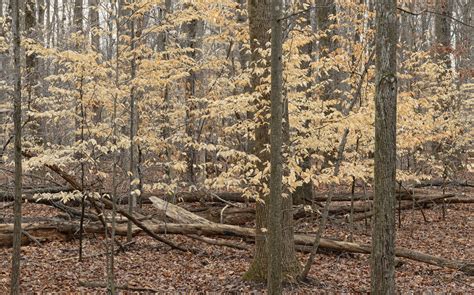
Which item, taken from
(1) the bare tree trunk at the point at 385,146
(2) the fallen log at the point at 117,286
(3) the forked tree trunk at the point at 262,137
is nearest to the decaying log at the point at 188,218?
(3) the forked tree trunk at the point at 262,137

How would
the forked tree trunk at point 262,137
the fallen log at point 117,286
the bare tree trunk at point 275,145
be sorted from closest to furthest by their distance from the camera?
1. the bare tree trunk at point 275,145
2. the forked tree trunk at point 262,137
3. the fallen log at point 117,286

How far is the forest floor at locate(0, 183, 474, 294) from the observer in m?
8.60

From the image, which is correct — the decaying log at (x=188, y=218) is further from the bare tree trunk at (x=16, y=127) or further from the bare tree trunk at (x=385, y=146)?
the bare tree trunk at (x=385, y=146)

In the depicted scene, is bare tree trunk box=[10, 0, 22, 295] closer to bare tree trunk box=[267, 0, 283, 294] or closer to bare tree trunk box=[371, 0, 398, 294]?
bare tree trunk box=[267, 0, 283, 294]

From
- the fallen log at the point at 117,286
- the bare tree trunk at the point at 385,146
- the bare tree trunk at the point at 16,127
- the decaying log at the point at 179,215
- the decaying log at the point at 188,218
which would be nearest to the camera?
the bare tree trunk at the point at 385,146

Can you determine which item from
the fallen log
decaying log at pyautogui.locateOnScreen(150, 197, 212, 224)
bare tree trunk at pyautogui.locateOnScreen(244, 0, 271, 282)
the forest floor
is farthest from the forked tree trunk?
decaying log at pyautogui.locateOnScreen(150, 197, 212, 224)

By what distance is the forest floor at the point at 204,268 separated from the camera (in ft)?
28.2

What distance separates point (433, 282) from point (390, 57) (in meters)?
5.58

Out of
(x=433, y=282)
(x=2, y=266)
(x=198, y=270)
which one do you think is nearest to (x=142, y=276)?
(x=198, y=270)

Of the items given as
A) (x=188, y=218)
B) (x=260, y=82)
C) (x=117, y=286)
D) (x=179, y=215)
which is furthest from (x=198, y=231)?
(x=260, y=82)

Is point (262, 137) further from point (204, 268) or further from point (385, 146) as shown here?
point (204, 268)

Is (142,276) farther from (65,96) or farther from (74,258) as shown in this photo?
(65,96)

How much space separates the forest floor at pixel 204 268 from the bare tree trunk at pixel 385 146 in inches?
113

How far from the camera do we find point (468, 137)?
14.4 meters
